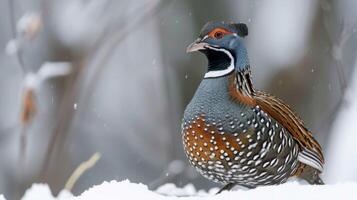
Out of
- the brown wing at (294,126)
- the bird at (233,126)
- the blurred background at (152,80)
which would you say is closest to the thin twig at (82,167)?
the bird at (233,126)

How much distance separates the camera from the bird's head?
5.49m

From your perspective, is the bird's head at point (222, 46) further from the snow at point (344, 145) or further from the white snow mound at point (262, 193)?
the snow at point (344, 145)

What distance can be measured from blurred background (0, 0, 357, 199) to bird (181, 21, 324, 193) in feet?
7.25

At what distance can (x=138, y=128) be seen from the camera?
1317 cm

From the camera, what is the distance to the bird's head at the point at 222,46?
5.49 metres

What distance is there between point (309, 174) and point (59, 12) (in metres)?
7.66

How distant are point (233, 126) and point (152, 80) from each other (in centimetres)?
839

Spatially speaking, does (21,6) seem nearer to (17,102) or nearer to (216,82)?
(17,102)

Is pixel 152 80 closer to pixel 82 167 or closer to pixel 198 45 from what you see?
pixel 198 45

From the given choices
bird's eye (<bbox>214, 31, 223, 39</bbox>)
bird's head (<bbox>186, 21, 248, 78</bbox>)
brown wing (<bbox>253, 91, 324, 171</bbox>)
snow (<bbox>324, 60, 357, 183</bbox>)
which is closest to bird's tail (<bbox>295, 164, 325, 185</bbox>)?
brown wing (<bbox>253, 91, 324, 171</bbox>)

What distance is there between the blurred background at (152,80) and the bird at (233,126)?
2210 millimetres

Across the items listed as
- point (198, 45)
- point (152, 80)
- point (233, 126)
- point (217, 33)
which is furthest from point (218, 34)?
point (152, 80)

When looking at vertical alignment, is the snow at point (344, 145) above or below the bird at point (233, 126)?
below

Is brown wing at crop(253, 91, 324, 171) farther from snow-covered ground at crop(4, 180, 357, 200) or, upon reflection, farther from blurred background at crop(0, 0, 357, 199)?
blurred background at crop(0, 0, 357, 199)
